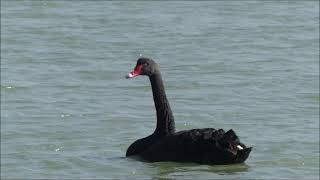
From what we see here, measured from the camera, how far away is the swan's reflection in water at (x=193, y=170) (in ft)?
33.3

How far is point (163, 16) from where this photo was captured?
62.3 ft

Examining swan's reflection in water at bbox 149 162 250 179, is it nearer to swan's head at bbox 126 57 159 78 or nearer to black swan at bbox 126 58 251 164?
black swan at bbox 126 58 251 164

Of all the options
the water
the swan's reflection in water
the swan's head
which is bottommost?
the water

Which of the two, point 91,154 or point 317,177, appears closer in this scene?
point 317,177

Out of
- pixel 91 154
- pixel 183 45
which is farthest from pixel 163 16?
pixel 91 154

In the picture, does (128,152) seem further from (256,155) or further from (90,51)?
(90,51)

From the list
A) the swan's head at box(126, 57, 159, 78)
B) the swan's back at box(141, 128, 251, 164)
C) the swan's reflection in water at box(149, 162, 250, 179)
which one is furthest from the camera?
the swan's head at box(126, 57, 159, 78)

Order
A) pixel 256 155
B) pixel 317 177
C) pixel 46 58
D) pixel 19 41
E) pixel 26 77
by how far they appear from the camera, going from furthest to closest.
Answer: pixel 19 41 < pixel 46 58 < pixel 26 77 < pixel 256 155 < pixel 317 177

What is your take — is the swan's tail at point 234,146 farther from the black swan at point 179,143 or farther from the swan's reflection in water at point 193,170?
the swan's reflection in water at point 193,170

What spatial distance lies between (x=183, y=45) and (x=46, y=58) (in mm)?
1832

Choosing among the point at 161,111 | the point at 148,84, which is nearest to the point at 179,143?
the point at 161,111

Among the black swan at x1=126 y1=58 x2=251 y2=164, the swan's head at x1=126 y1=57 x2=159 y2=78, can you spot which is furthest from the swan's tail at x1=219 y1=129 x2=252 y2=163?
the swan's head at x1=126 y1=57 x2=159 y2=78

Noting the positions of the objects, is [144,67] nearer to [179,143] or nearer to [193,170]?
[179,143]

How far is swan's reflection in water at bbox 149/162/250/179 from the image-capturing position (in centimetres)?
1014
